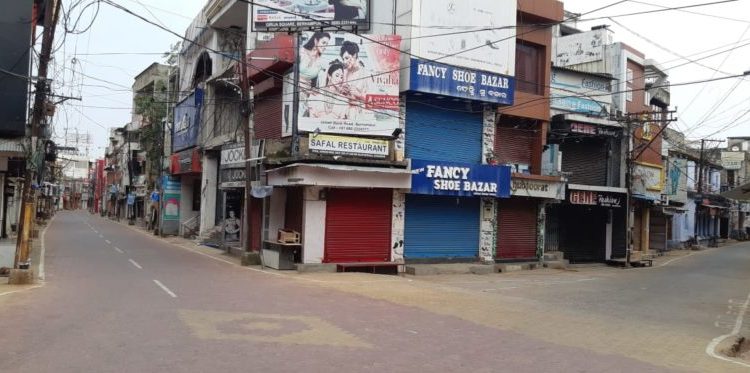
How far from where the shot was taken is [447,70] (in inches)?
853

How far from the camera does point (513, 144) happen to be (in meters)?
25.7

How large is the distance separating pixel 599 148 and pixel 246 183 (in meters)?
18.4

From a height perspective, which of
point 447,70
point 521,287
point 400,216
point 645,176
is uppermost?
point 447,70

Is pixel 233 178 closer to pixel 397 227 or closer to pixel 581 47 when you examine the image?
pixel 397 227

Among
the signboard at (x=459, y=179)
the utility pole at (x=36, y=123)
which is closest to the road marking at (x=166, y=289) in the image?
the utility pole at (x=36, y=123)

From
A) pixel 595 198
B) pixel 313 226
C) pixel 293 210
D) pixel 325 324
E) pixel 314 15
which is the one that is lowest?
pixel 325 324

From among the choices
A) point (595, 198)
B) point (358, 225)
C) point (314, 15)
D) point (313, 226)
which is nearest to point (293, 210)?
point (313, 226)

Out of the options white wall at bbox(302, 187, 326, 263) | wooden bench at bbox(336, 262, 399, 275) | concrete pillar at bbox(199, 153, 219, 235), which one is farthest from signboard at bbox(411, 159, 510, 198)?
concrete pillar at bbox(199, 153, 219, 235)

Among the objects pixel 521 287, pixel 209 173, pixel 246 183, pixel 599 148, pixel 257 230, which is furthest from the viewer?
pixel 209 173

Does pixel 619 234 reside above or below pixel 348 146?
below

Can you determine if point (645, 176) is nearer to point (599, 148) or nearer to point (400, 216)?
point (599, 148)

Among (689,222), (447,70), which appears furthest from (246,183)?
(689,222)

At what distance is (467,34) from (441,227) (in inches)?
286

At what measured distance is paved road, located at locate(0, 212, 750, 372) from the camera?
7734mm
